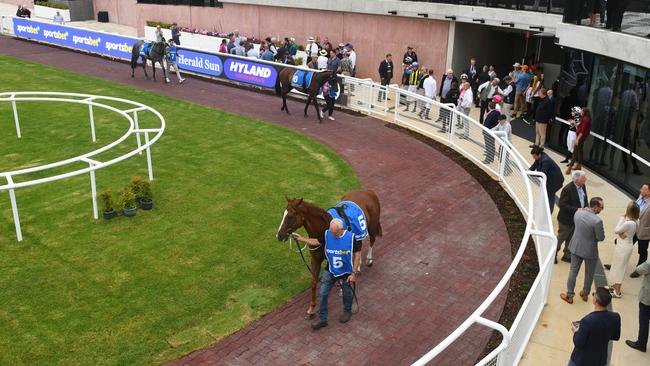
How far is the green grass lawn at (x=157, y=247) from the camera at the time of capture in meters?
8.03

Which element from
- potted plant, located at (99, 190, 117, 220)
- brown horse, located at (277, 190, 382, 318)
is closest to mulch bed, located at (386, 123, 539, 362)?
brown horse, located at (277, 190, 382, 318)

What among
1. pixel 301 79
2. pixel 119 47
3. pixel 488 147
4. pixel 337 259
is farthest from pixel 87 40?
pixel 337 259

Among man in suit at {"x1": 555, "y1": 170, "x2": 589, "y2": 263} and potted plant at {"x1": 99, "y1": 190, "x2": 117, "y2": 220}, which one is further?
potted plant at {"x1": 99, "y1": 190, "x2": 117, "y2": 220}

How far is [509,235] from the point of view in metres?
11.4

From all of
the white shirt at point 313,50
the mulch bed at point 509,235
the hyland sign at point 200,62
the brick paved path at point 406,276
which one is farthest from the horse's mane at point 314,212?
the hyland sign at point 200,62

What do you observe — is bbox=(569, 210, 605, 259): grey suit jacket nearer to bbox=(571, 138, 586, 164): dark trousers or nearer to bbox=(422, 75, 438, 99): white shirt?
bbox=(571, 138, 586, 164): dark trousers

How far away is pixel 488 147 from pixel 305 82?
Result: 7.39 m

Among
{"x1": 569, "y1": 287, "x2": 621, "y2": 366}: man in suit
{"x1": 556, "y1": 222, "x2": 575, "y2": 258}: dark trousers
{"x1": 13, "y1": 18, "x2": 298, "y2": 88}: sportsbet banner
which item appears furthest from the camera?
{"x1": 13, "y1": 18, "x2": 298, "y2": 88}: sportsbet banner

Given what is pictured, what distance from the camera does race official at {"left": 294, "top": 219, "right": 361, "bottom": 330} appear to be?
25.5ft

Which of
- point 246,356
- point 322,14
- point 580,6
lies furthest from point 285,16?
point 246,356

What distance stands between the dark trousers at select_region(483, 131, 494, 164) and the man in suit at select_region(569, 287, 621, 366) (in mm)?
7825

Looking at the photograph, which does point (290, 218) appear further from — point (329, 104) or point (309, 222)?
point (329, 104)

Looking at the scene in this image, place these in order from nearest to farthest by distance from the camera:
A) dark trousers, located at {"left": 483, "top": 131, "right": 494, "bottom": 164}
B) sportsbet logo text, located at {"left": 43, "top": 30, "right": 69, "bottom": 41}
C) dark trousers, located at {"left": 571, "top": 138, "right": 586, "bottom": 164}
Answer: dark trousers, located at {"left": 483, "top": 131, "right": 494, "bottom": 164}
dark trousers, located at {"left": 571, "top": 138, "right": 586, "bottom": 164}
sportsbet logo text, located at {"left": 43, "top": 30, "right": 69, "bottom": 41}

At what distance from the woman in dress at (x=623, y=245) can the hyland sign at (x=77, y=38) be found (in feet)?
75.8
